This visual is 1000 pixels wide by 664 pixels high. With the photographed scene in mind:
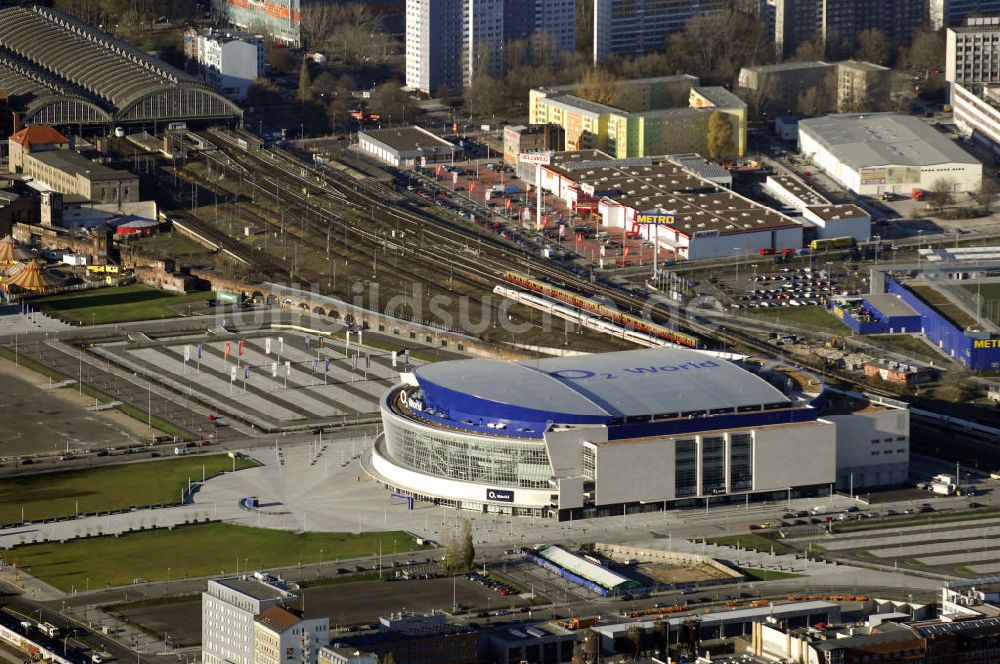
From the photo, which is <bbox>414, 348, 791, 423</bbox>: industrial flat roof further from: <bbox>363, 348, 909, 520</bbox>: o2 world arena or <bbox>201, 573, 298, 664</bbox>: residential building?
<bbox>201, 573, 298, 664</bbox>: residential building

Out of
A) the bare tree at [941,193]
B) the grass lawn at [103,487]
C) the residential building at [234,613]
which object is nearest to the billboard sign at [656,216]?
the bare tree at [941,193]

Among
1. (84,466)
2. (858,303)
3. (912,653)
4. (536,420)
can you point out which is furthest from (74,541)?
(858,303)

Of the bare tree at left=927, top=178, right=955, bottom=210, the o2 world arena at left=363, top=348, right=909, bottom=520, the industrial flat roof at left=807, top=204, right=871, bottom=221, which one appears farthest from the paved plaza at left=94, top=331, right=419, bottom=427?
the bare tree at left=927, top=178, right=955, bottom=210

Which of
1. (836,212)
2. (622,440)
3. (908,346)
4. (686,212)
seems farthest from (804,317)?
(622,440)

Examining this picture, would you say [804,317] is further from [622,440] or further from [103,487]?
[103,487]

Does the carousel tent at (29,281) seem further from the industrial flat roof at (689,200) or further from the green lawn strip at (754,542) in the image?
the green lawn strip at (754,542)

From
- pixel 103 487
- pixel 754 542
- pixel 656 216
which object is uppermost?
pixel 656 216

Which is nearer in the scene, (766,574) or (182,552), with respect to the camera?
(766,574)

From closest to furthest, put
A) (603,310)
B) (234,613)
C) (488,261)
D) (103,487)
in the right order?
(234,613) < (103,487) < (603,310) < (488,261)
